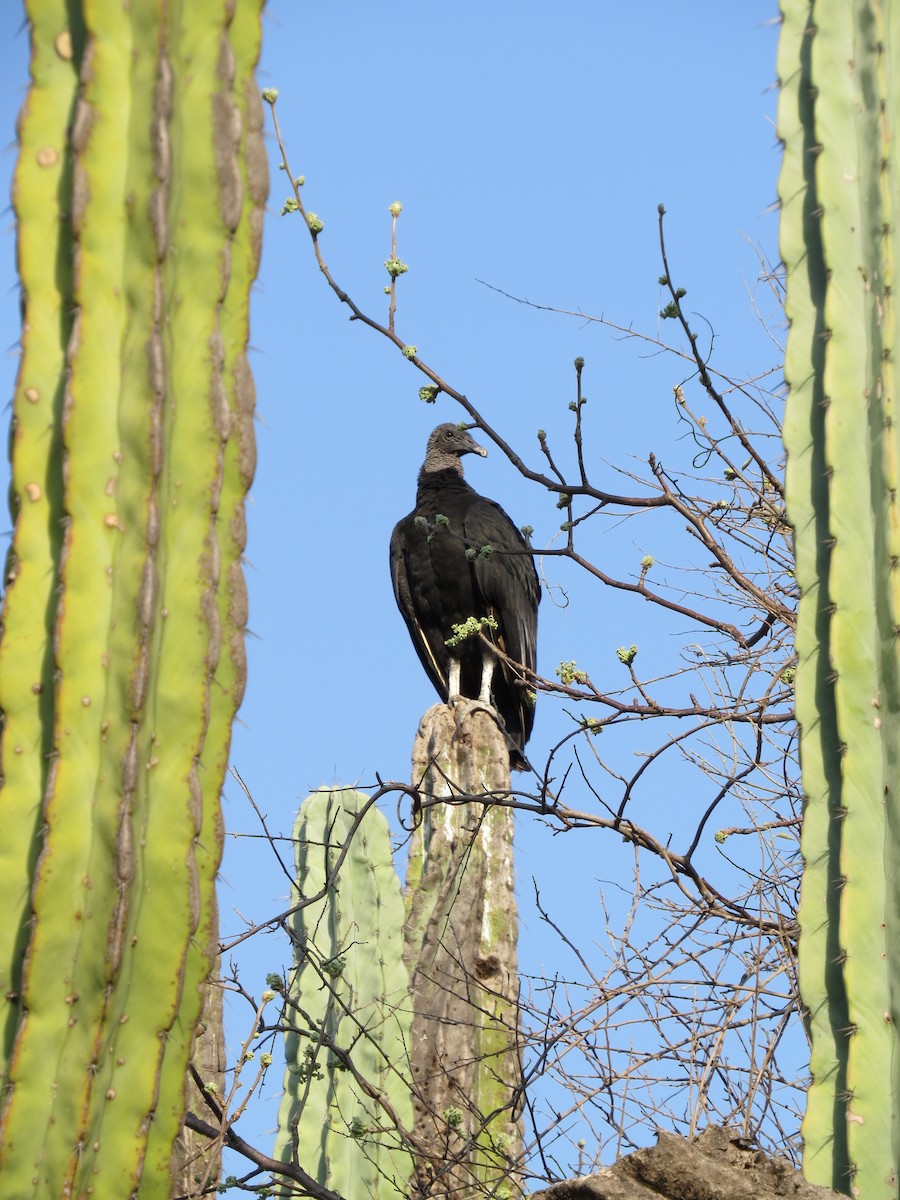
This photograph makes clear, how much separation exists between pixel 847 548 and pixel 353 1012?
7.68 feet

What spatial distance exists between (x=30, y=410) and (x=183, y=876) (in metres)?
0.56

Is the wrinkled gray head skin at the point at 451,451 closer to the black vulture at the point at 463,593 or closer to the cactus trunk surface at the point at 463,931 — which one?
the black vulture at the point at 463,593

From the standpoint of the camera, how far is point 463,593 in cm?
736

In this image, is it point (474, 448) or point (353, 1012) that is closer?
point (353, 1012)

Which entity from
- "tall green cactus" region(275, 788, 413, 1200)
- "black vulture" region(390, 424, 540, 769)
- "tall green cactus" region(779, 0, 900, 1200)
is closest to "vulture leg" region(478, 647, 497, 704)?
"black vulture" region(390, 424, 540, 769)

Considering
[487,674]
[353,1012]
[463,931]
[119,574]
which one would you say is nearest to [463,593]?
[487,674]

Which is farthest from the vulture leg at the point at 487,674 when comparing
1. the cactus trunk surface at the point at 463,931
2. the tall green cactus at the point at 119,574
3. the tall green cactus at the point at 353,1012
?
the tall green cactus at the point at 119,574

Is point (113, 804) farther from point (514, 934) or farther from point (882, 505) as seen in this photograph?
point (514, 934)

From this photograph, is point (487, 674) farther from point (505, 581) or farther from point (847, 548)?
point (847, 548)

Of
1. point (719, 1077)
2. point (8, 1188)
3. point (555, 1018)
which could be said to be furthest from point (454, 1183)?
point (8, 1188)

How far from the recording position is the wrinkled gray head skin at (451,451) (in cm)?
832

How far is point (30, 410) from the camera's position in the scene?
5.65 feet

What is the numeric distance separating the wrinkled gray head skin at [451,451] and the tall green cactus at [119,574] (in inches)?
254

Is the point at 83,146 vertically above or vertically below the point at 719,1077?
above
